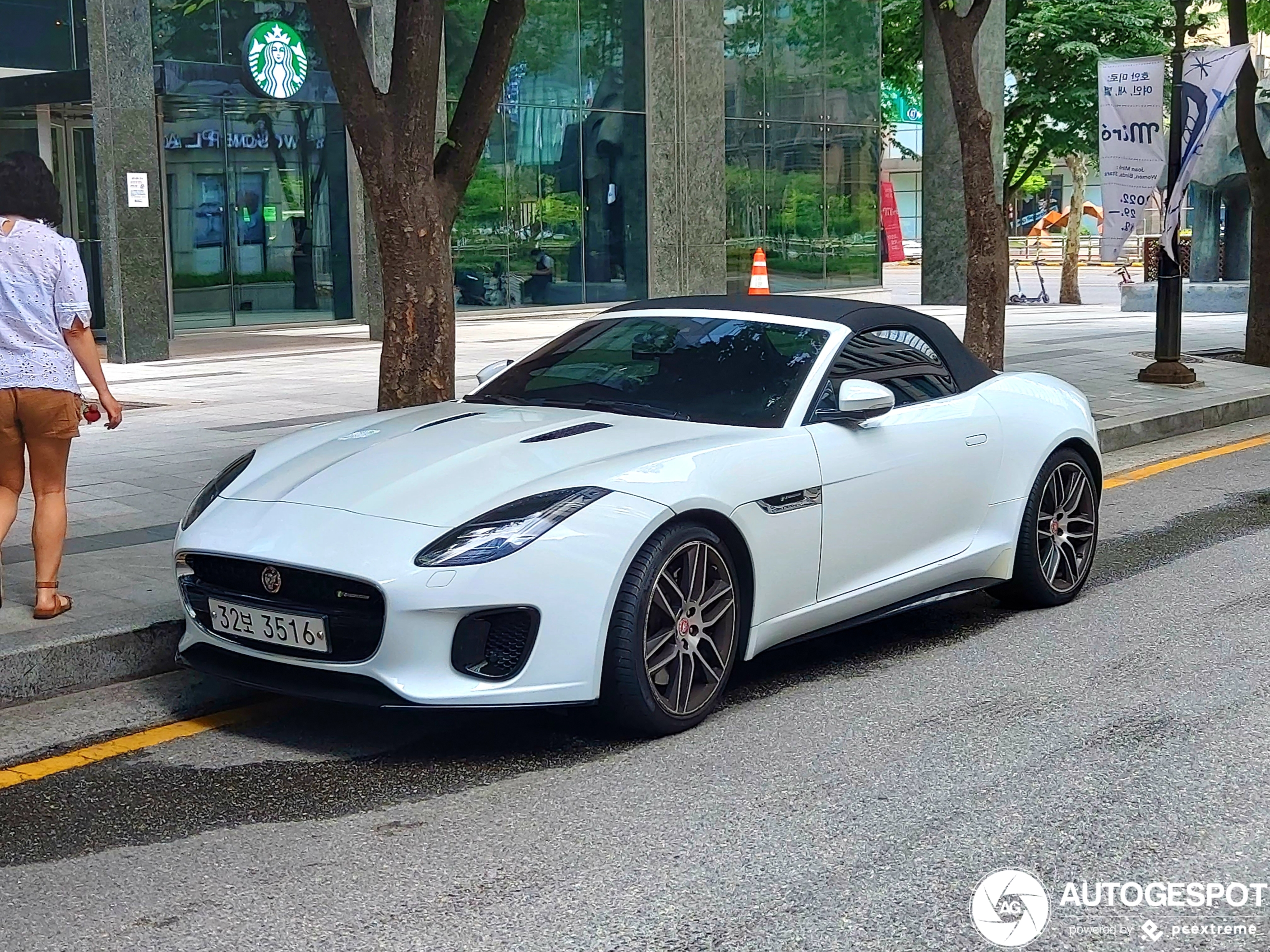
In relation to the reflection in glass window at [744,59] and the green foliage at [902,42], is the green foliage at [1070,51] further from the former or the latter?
the reflection in glass window at [744,59]

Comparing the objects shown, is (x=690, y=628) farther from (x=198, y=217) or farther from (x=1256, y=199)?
(x=198, y=217)

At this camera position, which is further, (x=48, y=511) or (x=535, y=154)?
(x=535, y=154)

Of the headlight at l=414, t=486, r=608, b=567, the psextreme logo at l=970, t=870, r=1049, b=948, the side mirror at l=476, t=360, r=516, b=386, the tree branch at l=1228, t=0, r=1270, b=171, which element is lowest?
the psextreme logo at l=970, t=870, r=1049, b=948

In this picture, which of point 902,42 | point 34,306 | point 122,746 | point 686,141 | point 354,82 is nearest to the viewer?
point 122,746

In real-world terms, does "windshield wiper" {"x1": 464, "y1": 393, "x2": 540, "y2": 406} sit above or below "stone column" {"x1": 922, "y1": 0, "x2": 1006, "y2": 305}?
below

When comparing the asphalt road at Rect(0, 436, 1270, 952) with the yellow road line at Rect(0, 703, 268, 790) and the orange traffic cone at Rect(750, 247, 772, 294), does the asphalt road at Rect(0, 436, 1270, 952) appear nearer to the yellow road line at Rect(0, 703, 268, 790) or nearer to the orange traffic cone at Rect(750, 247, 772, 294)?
the yellow road line at Rect(0, 703, 268, 790)

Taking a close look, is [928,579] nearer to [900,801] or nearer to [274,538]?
[900,801]

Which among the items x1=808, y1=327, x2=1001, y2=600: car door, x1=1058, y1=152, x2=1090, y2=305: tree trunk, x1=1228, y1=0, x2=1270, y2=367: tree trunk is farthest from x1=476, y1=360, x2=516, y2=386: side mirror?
x1=1058, y1=152, x2=1090, y2=305: tree trunk

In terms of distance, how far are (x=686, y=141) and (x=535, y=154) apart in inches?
92.3

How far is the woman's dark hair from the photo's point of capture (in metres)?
5.75

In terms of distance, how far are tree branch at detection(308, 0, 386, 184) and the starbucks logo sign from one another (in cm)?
1267

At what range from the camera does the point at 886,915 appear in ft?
11.8

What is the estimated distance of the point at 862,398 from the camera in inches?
216

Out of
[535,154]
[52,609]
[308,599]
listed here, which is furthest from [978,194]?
[535,154]
